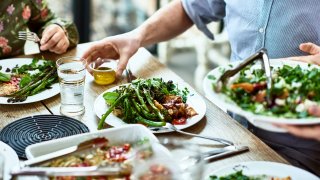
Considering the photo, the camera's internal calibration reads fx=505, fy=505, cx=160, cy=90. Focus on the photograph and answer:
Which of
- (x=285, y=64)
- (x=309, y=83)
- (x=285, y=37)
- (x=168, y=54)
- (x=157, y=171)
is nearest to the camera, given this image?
(x=157, y=171)

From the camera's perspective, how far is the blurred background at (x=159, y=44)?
3.77 meters

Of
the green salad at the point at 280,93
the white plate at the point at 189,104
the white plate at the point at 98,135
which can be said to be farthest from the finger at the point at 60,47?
the green salad at the point at 280,93

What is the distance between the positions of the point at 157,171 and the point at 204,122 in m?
0.56

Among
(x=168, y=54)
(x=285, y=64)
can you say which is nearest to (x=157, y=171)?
(x=285, y=64)

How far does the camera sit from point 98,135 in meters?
1.28

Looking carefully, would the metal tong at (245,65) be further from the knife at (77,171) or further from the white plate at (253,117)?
the knife at (77,171)

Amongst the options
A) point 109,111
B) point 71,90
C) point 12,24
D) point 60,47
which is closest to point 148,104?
point 109,111

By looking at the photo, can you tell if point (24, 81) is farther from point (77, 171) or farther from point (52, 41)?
point (77, 171)

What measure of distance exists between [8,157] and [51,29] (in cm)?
83

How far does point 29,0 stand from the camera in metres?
2.07

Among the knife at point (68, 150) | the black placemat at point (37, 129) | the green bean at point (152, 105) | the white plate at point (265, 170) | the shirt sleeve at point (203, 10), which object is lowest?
the black placemat at point (37, 129)

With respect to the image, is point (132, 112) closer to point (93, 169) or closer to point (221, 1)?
point (93, 169)

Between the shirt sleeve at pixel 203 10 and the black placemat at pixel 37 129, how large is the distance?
2.58 feet

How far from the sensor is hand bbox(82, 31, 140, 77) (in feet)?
6.10
